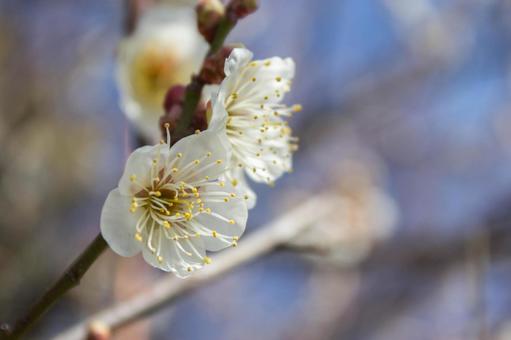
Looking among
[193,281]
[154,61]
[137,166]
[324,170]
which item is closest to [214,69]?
[137,166]

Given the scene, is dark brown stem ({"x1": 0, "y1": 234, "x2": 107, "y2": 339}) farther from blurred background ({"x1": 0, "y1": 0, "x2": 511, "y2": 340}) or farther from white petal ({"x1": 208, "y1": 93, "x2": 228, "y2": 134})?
blurred background ({"x1": 0, "y1": 0, "x2": 511, "y2": 340})

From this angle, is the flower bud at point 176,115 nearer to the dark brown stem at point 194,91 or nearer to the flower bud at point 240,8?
the dark brown stem at point 194,91

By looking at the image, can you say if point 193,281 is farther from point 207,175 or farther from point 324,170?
point 324,170

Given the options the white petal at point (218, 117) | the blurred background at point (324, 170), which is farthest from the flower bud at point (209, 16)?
the blurred background at point (324, 170)

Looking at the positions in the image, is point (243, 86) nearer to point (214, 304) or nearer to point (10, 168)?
point (10, 168)

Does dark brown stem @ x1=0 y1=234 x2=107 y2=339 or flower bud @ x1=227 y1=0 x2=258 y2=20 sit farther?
flower bud @ x1=227 y1=0 x2=258 y2=20

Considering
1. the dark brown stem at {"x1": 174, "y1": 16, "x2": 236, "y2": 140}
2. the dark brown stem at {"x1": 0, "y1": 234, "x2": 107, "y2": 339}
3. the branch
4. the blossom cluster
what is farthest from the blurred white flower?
the dark brown stem at {"x1": 0, "y1": 234, "x2": 107, "y2": 339}
